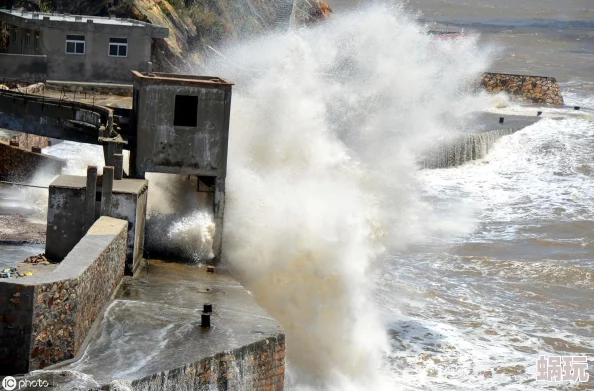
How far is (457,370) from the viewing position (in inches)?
787

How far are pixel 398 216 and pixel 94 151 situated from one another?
8390mm

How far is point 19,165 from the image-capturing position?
28.4 m

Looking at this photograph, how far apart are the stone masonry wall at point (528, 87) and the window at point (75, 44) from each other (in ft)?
75.0

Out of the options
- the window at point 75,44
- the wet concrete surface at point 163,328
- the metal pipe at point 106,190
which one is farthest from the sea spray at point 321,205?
the window at point 75,44

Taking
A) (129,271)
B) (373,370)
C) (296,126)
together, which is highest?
(296,126)

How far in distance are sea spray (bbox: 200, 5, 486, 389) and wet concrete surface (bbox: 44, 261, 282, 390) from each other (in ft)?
5.01

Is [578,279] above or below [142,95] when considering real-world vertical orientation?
below

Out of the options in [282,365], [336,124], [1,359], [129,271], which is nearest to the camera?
[1,359]

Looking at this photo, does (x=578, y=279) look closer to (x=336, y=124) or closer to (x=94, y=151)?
(x=94, y=151)

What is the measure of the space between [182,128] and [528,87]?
3208cm

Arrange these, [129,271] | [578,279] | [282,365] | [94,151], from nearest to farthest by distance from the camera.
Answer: [282,365], [129,271], [578,279], [94,151]

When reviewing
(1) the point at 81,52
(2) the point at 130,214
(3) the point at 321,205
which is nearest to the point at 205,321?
(2) the point at 130,214

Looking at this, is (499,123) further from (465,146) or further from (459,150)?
(459,150)

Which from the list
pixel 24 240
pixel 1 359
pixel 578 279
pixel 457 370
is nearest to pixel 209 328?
pixel 1 359
